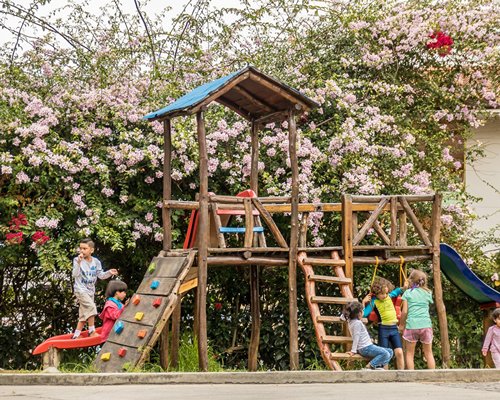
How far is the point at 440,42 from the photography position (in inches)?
739

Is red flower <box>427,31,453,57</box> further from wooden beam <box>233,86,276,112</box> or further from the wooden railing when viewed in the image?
wooden beam <box>233,86,276,112</box>

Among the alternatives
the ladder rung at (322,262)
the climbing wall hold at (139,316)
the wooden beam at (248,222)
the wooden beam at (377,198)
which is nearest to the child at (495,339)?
the wooden beam at (377,198)

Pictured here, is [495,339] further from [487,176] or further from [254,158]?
[487,176]

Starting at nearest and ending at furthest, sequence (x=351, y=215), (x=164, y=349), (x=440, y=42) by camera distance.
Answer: (x=164, y=349) → (x=351, y=215) → (x=440, y=42)

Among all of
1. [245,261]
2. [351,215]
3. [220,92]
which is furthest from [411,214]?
[220,92]

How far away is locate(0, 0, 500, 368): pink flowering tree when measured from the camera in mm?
16094

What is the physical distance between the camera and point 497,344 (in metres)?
15.3

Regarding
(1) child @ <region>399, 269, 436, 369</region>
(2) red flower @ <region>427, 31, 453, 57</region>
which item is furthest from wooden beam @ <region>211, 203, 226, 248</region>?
(2) red flower @ <region>427, 31, 453, 57</region>

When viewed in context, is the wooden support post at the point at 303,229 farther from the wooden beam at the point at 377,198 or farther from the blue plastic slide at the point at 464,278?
the blue plastic slide at the point at 464,278

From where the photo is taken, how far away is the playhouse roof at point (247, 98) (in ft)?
45.1

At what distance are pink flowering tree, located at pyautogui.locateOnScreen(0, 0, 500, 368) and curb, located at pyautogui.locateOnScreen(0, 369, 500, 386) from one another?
13.2 ft

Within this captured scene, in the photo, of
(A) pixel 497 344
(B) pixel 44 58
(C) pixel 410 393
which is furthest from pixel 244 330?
(C) pixel 410 393

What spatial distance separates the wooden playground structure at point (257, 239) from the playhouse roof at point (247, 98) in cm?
1

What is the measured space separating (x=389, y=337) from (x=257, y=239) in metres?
2.39
